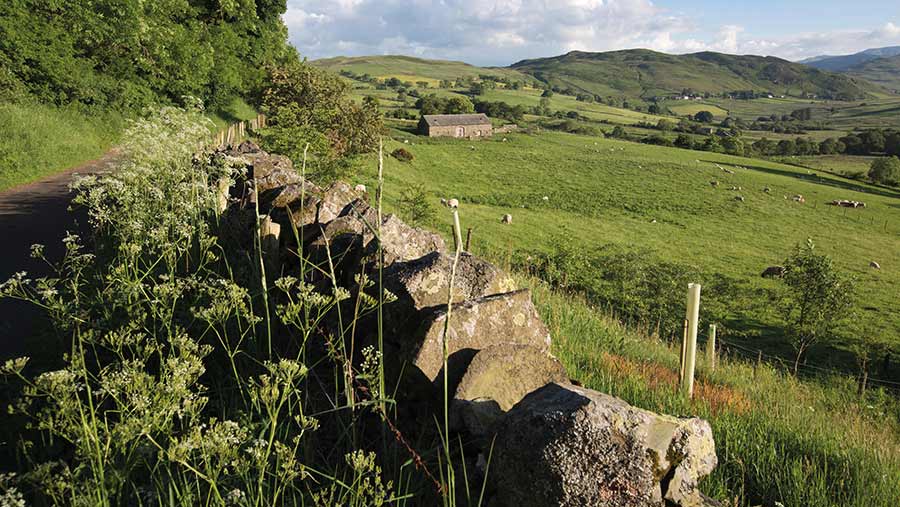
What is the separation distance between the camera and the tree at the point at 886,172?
74.8 meters

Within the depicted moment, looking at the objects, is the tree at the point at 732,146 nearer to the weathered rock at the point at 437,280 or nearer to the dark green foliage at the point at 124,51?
the dark green foliage at the point at 124,51

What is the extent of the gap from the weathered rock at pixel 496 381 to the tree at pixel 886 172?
94.2 meters

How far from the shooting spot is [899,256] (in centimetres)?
3938

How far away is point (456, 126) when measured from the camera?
308ft

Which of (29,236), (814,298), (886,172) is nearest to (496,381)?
(29,236)

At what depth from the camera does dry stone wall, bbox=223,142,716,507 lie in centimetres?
251

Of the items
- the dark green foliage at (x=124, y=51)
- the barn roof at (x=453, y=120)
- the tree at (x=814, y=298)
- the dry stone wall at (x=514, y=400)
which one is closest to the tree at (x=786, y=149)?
the barn roof at (x=453, y=120)

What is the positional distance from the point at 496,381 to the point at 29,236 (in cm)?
1118

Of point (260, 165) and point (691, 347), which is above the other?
point (260, 165)

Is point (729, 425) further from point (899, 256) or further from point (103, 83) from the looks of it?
point (899, 256)

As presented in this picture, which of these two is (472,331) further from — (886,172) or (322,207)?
(886,172)

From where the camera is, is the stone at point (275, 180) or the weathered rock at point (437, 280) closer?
the weathered rock at point (437, 280)

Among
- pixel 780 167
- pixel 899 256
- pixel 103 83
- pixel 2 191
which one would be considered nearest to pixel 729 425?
pixel 2 191

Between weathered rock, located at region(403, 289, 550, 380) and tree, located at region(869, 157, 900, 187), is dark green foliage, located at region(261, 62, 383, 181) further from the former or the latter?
tree, located at region(869, 157, 900, 187)
